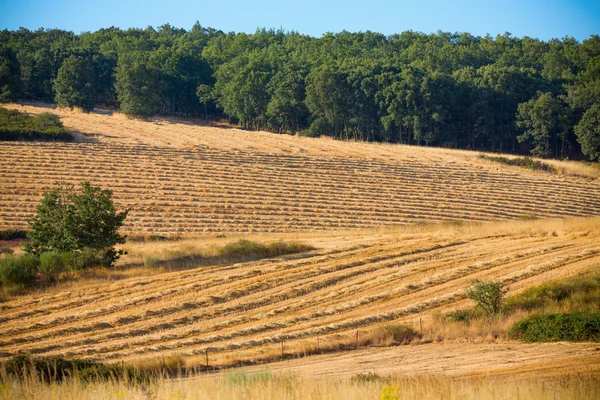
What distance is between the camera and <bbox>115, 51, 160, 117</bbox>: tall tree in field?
9606 centimetres

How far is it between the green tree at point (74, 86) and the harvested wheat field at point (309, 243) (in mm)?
24004

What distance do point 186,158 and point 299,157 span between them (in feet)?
35.7

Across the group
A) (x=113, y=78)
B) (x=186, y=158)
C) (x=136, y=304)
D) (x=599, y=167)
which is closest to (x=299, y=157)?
(x=186, y=158)

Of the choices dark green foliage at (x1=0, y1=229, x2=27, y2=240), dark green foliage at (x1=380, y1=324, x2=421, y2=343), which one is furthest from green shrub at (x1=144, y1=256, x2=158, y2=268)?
dark green foliage at (x1=380, y1=324, x2=421, y2=343)

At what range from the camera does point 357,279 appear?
30.5m

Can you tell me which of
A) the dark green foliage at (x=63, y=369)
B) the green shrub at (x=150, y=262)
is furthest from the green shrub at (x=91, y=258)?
the dark green foliage at (x=63, y=369)

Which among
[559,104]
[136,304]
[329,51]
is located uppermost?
[329,51]

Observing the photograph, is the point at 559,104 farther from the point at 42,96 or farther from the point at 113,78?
the point at 42,96

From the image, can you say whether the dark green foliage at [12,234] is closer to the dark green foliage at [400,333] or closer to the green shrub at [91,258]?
the green shrub at [91,258]

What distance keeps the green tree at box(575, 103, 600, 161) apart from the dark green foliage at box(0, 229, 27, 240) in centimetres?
6315

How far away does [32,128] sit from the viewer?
6794 cm

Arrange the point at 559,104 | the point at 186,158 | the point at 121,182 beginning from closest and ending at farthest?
1. the point at 121,182
2. the point at 186,158
3. the point at 559,104

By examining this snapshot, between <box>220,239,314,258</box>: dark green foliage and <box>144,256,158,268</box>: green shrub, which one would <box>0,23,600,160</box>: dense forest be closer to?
<box>220,239,314,258</box>: dark green foliage

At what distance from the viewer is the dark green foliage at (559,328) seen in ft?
62.6
